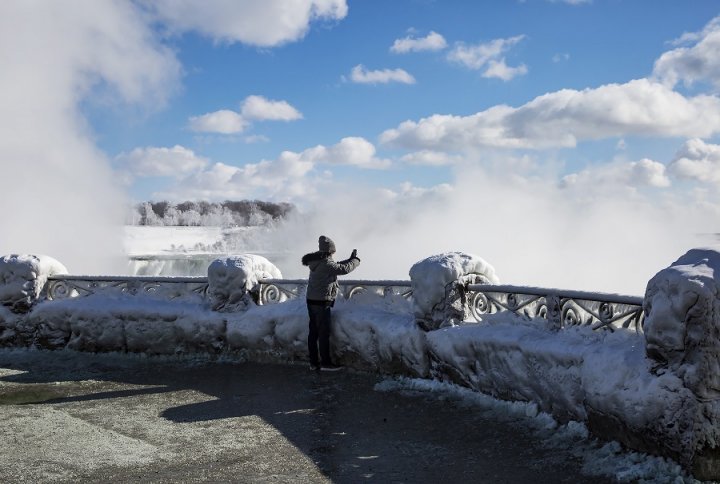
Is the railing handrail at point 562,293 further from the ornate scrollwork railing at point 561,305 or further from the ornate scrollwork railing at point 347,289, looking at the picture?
the ornate scrollwork railing at point 347,289

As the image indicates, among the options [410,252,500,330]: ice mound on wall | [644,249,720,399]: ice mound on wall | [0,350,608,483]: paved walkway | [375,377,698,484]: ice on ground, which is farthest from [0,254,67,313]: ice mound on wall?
[644,249,720,399]: ice mound on wall

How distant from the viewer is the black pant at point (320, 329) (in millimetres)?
8781

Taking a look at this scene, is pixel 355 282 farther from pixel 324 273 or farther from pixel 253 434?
pixel 253 434

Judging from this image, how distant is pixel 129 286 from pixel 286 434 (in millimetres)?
5958

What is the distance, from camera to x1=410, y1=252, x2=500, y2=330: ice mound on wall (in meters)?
7.66

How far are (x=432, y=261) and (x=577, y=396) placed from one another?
2.77m

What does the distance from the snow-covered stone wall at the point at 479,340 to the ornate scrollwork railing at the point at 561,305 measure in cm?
11

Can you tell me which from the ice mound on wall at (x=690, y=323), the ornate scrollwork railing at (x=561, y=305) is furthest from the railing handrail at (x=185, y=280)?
the ice mound on wall at (x=690, y=323)

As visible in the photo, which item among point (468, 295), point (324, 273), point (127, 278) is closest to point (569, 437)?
point (468, 295)

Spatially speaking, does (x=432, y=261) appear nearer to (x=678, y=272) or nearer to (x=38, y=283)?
(x=678, y=272)

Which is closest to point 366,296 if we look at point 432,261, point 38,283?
point 432,261

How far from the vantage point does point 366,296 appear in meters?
9.06

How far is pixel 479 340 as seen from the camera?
6.86 metres

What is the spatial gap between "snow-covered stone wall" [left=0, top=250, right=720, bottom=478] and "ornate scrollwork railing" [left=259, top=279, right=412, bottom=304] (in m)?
0.11
